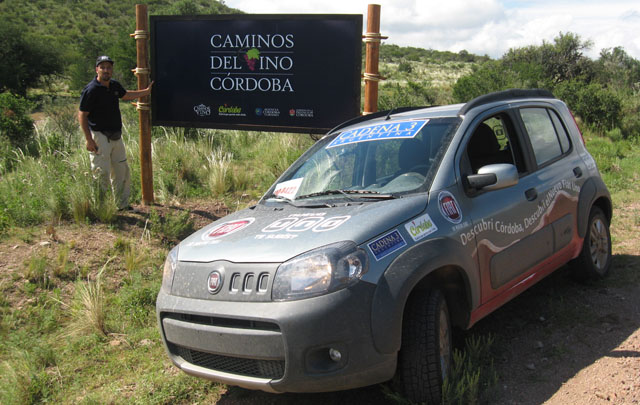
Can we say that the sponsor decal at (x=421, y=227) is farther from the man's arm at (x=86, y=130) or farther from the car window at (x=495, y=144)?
the man's arm at (x=86, y=130)

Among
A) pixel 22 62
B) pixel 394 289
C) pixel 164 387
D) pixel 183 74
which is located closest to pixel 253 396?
pixel 164 387

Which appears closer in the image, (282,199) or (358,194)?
(358,194)

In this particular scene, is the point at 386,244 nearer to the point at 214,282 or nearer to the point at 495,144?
the point at 214,282

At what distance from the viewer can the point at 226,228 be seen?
4.00 m

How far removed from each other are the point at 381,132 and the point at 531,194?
46.5 inches

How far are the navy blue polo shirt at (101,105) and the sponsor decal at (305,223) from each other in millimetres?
4439

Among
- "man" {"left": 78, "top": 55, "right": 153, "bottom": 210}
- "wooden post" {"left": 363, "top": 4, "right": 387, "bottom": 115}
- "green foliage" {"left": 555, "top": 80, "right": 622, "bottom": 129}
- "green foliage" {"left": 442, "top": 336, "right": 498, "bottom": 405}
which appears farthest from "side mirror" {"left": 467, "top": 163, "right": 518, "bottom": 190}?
"green foliage" {"left": 555, "top": 80, "right": 622, "bottom": 129}

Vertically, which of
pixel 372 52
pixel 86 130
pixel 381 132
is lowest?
pixel 86 130

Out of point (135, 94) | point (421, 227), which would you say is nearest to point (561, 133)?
point (421, 227)

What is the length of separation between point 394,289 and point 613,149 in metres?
11.1

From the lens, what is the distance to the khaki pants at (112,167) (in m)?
7.47

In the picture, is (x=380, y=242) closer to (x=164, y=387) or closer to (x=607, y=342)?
(x=164, y=387)

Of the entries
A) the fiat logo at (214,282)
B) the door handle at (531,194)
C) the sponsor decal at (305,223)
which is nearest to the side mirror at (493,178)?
the door handle at (531,194)

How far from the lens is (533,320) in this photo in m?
4.89
